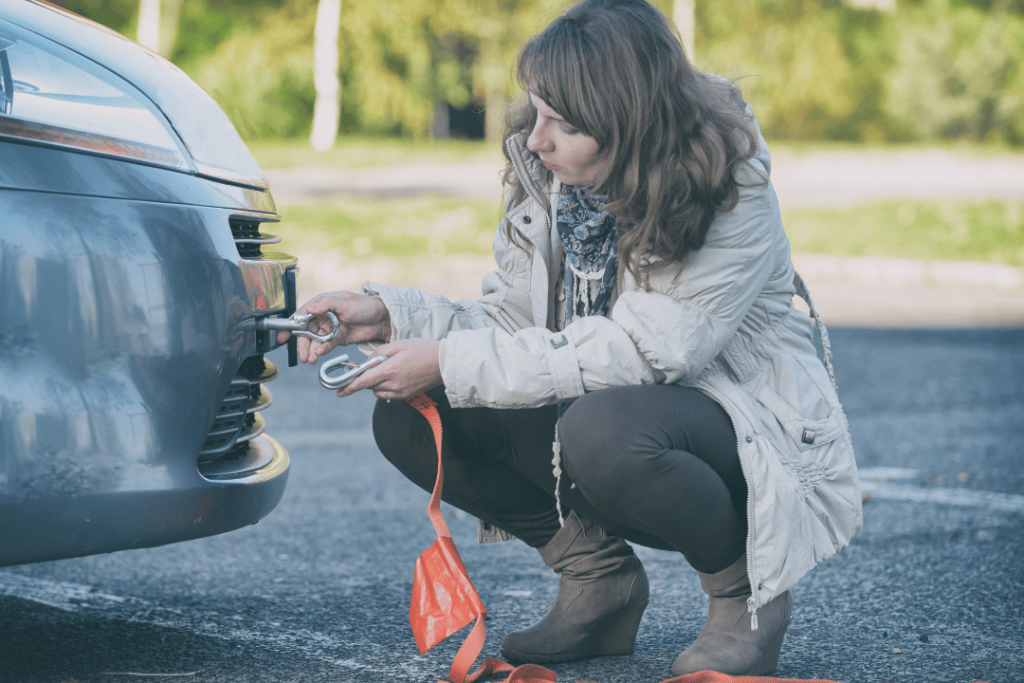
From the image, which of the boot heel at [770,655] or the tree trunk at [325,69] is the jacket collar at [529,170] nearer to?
the boot heel at [770,655]

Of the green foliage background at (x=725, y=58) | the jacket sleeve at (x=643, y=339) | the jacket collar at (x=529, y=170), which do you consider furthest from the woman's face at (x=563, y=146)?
the green foliage background at (x=725, y=58)

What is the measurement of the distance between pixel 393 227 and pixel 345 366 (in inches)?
367

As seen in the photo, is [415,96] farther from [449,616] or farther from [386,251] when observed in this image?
[449,616]

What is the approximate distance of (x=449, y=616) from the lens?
200 centimetres

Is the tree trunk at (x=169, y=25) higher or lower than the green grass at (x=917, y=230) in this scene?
higher

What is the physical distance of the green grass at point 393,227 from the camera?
10102mm

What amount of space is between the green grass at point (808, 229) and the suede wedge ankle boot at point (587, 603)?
713cm

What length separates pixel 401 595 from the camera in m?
2.59

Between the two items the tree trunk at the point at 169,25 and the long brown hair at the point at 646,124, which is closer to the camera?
the long brown hair at the point at 646,124

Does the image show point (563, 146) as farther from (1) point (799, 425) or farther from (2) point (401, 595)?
(2) point (401, 595)

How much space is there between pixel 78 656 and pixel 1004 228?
35.6 ft

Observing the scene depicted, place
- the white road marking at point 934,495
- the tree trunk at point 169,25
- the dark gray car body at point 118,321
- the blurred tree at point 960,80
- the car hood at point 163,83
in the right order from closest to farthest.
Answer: the dark gray car body at point 118,321, the car hood at point 163,83, the white road marking at point 934,495, the tree trunk at point 169,25, the blurred tree at point 960,80

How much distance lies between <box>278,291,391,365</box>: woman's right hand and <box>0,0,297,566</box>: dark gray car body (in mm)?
93

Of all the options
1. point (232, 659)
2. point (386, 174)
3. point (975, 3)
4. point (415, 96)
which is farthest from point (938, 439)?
point (975, 3)
